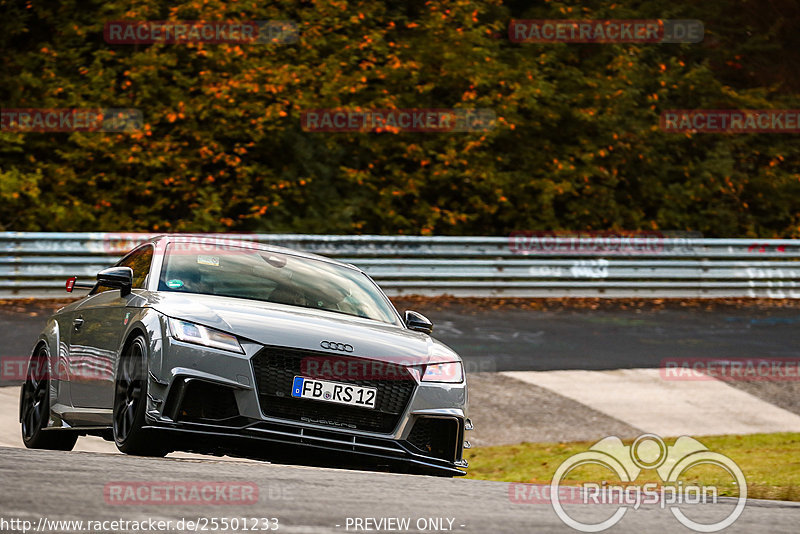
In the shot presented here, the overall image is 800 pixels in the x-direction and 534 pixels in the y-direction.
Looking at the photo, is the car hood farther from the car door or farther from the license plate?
the car door

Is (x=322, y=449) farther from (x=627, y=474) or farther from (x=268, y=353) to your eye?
(x=627, y=474)

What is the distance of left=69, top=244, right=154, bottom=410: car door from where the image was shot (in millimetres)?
7078

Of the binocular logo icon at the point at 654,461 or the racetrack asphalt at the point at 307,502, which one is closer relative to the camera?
the racetrack asphalt at the point at 307,502

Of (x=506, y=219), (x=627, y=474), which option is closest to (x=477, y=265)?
(x=506, y=219)

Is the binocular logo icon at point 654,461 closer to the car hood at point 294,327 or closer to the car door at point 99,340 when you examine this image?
the car hood at point 294,327

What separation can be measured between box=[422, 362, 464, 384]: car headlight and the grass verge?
7.85ft

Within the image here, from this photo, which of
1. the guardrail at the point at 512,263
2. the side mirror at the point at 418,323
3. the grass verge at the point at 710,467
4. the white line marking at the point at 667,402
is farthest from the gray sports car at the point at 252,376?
the guardrail at the point at 512,263

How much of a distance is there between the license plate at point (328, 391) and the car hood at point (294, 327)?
17 cm

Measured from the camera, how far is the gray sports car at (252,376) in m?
6.30

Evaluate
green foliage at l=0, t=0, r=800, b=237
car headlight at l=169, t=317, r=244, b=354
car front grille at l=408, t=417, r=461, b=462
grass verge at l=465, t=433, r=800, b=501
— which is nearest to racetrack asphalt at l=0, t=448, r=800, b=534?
car front grille at l=408, t=417, r=461, b=462

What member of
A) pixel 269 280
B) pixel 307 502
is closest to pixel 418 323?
pixel 269 280

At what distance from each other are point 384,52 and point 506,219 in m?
4.02

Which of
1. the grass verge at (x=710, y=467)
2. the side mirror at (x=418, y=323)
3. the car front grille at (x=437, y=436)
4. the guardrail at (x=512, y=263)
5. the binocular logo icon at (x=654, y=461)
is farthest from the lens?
the guardrail at (x=512, y=263)

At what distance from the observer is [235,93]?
74.3 feet
